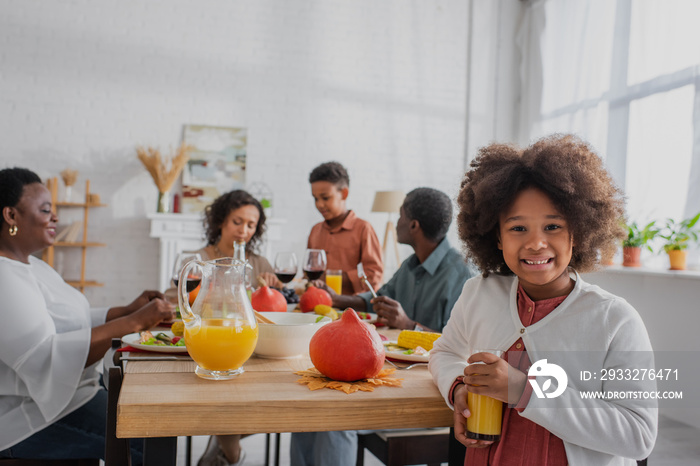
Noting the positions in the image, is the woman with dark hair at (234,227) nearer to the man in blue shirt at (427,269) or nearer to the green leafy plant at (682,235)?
the man in blue shirt at (427,269)

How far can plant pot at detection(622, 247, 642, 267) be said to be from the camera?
4.21 metres

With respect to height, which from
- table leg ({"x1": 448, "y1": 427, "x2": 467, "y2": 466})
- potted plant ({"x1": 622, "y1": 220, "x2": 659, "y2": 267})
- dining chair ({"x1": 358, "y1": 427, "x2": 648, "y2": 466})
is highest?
potted plant ({"x1": 622, "y1": 220, "x2": 659, "y2": 267})

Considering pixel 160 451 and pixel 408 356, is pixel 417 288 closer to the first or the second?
pixel 408 356

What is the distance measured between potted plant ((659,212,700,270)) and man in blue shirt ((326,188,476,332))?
2.24m

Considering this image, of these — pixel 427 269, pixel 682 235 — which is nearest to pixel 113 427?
pixel 427 269

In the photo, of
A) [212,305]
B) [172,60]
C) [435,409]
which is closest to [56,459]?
[212,305]

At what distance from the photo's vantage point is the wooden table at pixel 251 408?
0.96m

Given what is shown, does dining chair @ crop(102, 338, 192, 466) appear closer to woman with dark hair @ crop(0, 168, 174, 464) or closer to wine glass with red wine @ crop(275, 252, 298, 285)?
woman with dark hair @ crop(0, 168, 174, 464)

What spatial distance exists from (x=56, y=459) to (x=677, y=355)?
376 cm

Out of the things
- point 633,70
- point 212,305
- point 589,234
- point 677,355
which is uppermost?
point 633,70

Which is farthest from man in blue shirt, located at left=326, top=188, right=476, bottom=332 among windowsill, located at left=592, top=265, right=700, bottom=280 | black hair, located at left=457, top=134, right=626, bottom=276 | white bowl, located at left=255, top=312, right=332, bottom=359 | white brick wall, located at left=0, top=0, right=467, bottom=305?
white brick wall, located at left=0, top=0, right=467, bottom=305

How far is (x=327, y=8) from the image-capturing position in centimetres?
585

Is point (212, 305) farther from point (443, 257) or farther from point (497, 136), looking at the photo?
point (497, 136)

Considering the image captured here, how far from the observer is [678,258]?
381 cm
